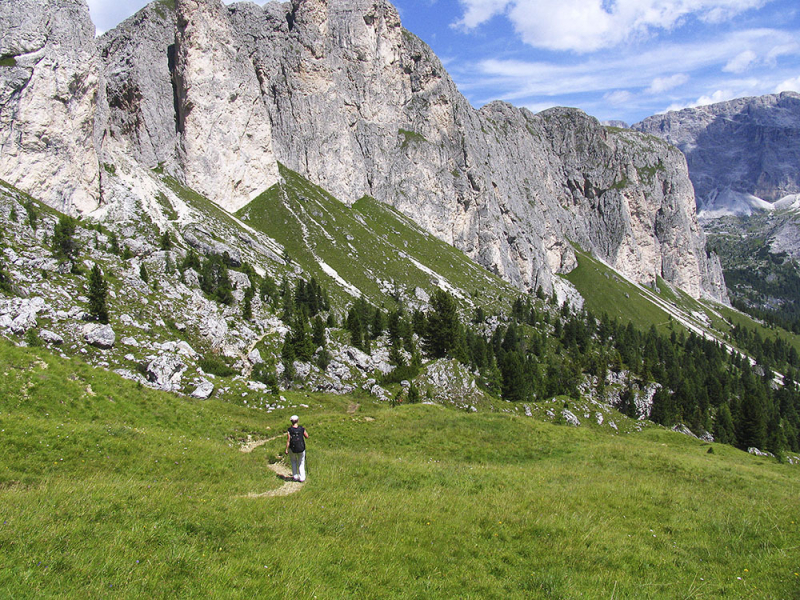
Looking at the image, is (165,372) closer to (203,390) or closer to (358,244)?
(203,390)

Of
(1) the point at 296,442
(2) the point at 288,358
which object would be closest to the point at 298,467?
(1) the point at 296,442

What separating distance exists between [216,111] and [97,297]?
9294 cm

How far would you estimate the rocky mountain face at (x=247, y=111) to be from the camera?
71.1 meters

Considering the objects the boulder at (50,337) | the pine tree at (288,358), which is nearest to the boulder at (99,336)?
the boulder at (50,337)

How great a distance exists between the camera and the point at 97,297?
43.6m

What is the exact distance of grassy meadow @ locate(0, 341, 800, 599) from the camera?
8062mm

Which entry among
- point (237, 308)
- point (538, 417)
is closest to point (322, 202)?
point (237, 308)

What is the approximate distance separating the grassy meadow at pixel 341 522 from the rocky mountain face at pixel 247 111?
70.7 m

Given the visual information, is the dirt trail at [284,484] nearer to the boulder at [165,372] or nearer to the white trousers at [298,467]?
the white trousers at [298,467]

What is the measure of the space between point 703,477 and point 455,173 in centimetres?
17605

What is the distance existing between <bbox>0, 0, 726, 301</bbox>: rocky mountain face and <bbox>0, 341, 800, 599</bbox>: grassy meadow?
70.7 meters

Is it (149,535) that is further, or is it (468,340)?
(468,340)

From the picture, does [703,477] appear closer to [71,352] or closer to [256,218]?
[71,352]

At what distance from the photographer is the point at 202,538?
951 cm
